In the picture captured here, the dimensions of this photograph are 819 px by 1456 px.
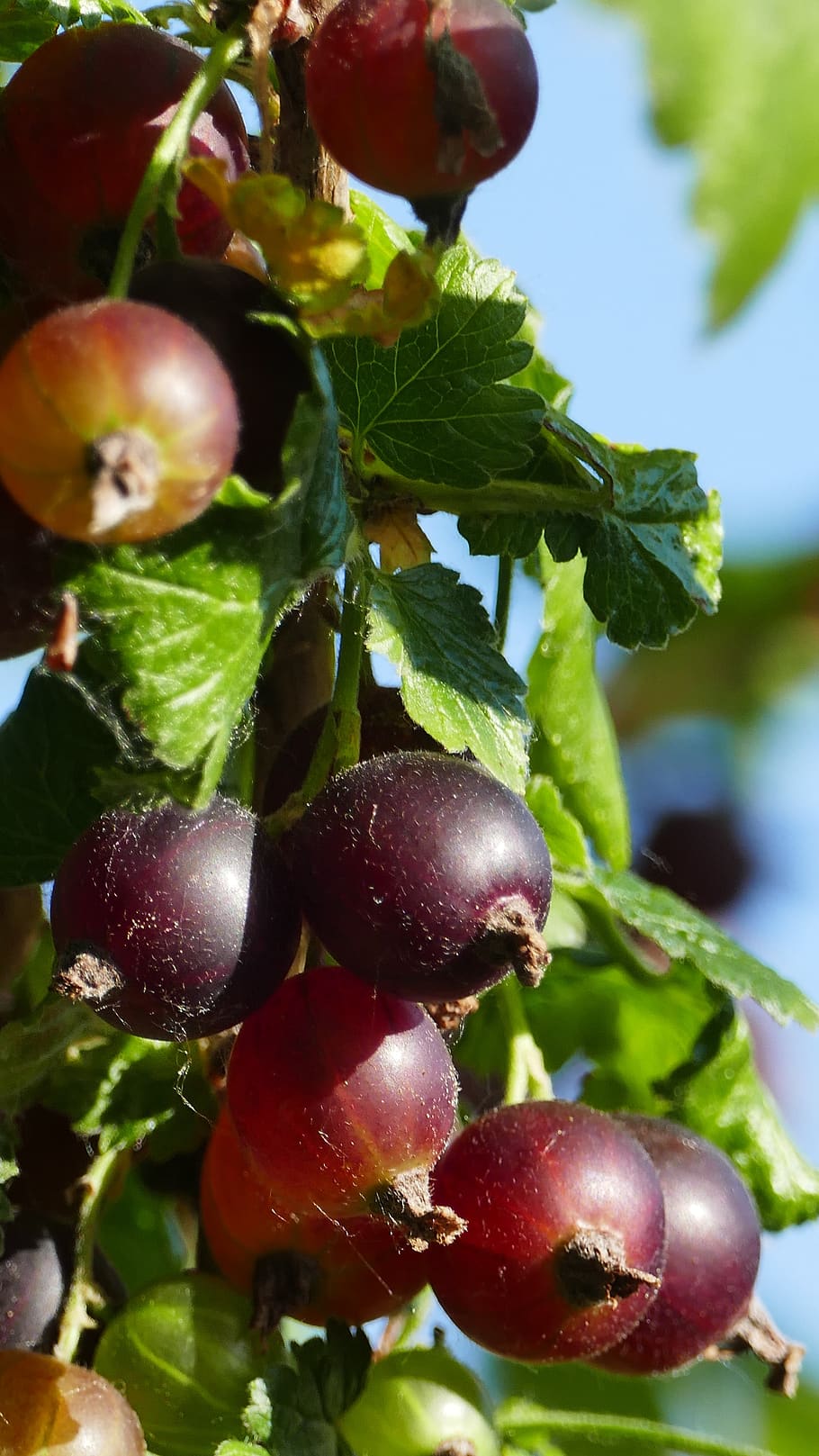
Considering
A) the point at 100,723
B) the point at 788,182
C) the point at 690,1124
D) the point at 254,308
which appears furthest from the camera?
the point at 690,1124

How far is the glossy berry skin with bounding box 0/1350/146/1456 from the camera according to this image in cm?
76

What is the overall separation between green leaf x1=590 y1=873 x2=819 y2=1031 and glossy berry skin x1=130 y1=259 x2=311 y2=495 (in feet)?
1.75

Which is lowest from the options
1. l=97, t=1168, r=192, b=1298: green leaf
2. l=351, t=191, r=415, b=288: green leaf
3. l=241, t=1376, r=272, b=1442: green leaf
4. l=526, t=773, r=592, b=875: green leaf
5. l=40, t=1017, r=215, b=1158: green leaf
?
l=97, t=1168, r=192, b=1298: green leaf

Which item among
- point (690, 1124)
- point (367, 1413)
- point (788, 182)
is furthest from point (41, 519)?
point (690, 1124)

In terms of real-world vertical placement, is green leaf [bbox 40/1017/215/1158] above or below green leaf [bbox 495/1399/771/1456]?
above

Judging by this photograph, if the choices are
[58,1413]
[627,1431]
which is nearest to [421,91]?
[58,1413]

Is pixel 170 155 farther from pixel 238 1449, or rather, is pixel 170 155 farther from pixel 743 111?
pixel 238 1449

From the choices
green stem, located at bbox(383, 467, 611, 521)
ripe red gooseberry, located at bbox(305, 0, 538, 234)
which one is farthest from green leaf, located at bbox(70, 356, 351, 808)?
green stem, located at bbox(383, 467, 611, 521)

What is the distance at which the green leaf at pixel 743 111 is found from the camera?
17.6 inches

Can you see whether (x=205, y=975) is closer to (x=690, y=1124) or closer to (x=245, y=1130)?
(x=245, y=1130)

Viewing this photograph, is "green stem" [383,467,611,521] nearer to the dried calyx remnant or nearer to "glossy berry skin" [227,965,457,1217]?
"glossy berry skin" [227,965,457,1217]

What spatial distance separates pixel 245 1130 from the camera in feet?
2.47

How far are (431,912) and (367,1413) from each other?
378 mm

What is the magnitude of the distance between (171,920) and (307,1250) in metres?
0.27
